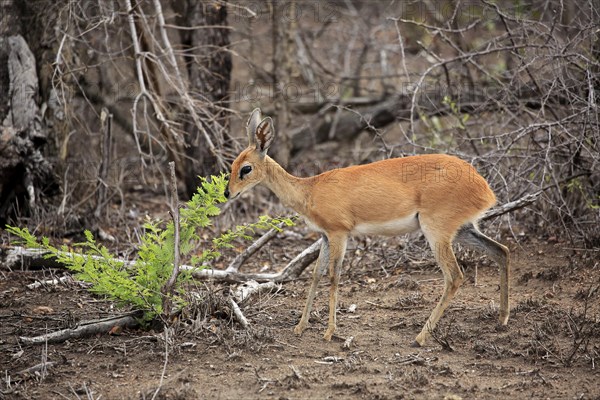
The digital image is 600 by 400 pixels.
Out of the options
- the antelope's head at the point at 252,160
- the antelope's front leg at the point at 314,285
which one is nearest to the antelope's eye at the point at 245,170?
the antelope's head at the point at 252,160

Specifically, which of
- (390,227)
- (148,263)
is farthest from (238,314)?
(390,227)

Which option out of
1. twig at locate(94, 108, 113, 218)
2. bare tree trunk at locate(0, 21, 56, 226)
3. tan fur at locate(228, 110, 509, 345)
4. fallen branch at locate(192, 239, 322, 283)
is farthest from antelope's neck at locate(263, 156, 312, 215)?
bare tree trunk at locate(0, 21, 56, 226)

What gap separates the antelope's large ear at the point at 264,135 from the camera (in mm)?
6508

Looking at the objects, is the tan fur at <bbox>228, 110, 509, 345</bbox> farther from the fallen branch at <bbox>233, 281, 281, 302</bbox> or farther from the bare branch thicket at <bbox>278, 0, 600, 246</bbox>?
the bare branch thicket at <bbox>278, 0, 600, 246</bbox>

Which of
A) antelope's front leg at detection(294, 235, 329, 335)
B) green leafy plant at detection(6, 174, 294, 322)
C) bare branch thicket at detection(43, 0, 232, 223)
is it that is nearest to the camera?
green leafy plant at detection(6, 174, 294, 322)

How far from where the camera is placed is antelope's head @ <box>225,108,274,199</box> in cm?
653

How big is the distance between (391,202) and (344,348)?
1.26 metres

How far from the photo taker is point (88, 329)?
617 cm

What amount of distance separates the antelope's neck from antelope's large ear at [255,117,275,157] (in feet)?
0.45

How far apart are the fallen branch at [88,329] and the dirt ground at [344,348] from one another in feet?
0.22

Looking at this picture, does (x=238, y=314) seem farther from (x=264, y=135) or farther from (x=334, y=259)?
(x=264, y=135)

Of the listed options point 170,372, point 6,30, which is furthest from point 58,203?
point 170,372

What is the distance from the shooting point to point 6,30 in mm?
9516

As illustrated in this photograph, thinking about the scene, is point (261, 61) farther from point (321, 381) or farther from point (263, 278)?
point (321, 381)
